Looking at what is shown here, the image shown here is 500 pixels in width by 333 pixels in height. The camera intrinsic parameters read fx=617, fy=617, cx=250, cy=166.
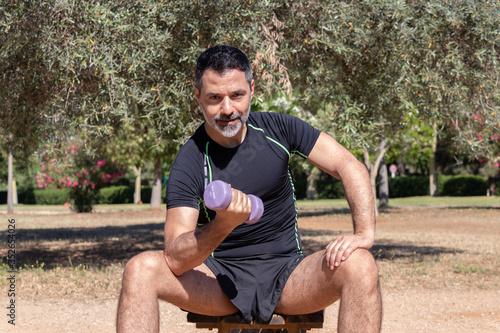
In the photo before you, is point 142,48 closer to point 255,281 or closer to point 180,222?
point 180,222

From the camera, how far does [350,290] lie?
293cm

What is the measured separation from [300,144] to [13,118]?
6.96m

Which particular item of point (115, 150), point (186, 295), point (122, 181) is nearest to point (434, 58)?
point (186, 295)

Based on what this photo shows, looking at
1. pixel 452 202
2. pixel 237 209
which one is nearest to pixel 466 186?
pixel 452 202

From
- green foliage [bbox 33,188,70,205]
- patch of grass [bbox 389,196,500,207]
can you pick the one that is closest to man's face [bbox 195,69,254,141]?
patch of grass [bbox 389,196,500,207]

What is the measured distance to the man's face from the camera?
3273 millimetres

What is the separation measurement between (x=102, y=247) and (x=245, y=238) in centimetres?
1061

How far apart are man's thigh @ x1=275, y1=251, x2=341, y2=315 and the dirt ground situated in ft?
9.49

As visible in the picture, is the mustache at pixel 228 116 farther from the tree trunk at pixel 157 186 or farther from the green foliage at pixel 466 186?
the green foliage at pixel 466 186

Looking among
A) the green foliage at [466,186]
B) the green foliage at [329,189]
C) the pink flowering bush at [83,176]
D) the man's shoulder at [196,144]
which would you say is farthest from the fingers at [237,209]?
the green foliage at [466,186]

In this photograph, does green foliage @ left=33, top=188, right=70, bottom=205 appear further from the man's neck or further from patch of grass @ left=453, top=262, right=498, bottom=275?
the man's neck

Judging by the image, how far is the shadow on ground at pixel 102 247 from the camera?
37.4 ft

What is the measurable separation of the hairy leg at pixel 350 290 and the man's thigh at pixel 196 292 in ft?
1.44

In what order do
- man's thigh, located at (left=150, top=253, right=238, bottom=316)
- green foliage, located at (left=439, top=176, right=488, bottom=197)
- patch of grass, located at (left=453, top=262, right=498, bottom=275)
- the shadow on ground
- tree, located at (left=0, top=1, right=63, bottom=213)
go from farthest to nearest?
green foliage, located at (left=439, top=176, right=488, bottom=197) < the shadow on ground < patch of grass, located at (left=453, top=262, right=498, bottom=275) < tree, located at (left=0, top=1, right=63, bottom=213) < man's thigh, located at (left=150, top=253, right=238, bottom=316)
